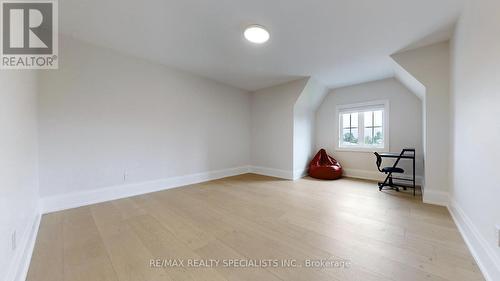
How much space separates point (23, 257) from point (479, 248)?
3.40m

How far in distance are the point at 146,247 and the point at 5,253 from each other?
80 cm

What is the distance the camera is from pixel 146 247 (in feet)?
5.40

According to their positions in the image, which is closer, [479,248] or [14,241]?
[14,241]

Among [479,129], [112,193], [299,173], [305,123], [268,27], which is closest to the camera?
[479,129]

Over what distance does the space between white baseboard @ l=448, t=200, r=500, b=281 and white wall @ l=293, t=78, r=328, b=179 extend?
2.57 m

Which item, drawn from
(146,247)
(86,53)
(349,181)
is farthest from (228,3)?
(349,181)

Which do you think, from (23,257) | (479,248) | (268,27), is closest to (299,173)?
(479,248)

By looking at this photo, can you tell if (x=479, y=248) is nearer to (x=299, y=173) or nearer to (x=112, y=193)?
(x=299, y=173)

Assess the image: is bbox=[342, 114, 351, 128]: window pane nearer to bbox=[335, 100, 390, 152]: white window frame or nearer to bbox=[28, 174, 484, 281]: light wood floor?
bbox=[335, 100, 390, 152]: white window frame

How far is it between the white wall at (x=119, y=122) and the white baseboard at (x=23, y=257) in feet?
2.97

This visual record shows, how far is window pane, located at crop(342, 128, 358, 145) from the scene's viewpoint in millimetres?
4403

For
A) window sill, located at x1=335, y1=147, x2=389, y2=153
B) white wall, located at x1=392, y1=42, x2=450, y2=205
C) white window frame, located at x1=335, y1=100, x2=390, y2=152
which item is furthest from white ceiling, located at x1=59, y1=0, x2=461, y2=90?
window sill, located at x1=335, y1=147, x2=389, y2=153

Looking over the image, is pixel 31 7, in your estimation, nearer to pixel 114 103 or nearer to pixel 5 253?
pixel 114 103

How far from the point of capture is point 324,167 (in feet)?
13.8
